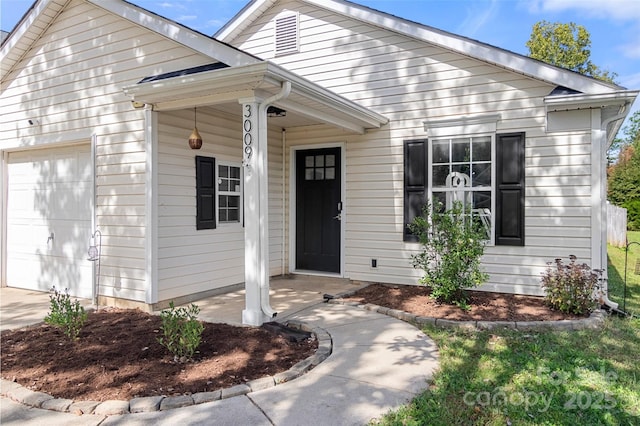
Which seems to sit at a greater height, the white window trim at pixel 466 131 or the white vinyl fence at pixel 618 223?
the white window trim at pixel 466 131

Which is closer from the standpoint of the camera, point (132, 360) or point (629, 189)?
point (132, 360)

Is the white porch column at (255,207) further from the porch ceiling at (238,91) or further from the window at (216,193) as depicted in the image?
the window at (216,193)

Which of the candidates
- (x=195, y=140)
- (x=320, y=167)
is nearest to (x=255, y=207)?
(x=195, y=140)

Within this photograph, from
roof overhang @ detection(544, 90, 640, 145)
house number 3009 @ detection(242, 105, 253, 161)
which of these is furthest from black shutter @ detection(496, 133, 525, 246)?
house number 3009 @ detection(242, 105, 253, 161)

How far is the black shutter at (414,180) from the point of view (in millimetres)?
6305

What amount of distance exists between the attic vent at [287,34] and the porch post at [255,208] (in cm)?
356

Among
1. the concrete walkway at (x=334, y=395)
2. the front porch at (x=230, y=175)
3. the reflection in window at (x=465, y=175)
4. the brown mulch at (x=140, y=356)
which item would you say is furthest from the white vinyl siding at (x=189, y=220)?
the reflection in window at (x=465, y=175)

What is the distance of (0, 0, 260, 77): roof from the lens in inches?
179

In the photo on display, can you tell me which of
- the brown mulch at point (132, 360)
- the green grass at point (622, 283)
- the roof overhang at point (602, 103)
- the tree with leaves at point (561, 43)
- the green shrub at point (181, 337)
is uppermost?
the tree with leaves at point (561, 43)

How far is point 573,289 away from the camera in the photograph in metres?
4.78

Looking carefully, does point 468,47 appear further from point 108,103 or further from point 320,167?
point 108,103

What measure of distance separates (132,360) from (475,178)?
4.95m

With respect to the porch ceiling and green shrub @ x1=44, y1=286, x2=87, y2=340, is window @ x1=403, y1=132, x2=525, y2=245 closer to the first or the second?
the porch ceiling

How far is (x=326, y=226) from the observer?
23.6ft
